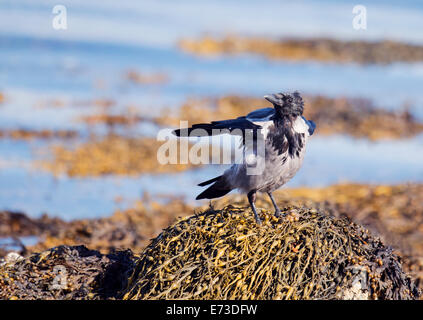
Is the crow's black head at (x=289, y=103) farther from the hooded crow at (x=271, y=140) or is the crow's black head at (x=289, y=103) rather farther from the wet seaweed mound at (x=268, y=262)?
the wet seaweed mound at (x=268, y=262)

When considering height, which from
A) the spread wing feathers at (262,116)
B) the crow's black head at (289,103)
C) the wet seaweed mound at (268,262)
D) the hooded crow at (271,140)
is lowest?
the wet seaweed mound at (268,262)

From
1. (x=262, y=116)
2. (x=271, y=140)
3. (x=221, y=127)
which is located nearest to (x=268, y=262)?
(x=271, y=140)

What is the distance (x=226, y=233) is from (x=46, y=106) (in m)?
9.76

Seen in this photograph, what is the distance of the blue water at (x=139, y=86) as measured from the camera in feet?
31.9

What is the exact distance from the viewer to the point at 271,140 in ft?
17.3

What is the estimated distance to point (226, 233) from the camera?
4641mm

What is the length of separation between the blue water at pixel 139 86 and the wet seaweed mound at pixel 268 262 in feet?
13.6

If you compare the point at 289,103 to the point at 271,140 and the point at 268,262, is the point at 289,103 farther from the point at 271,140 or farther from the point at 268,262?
the point at 268,262

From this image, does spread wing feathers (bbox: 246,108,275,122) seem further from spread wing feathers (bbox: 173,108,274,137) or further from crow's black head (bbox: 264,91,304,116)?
crow's black head (bbox: 264,91,304,116)

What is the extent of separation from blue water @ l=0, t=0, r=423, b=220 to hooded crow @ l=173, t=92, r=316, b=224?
365 cm

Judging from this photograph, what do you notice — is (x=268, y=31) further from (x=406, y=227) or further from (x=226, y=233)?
(x=226, y=233)

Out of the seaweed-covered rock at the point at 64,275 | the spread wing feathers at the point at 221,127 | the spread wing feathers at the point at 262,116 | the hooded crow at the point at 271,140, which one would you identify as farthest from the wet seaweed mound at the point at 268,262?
the spread wing feathers at the point at 262,116

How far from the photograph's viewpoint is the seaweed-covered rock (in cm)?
491

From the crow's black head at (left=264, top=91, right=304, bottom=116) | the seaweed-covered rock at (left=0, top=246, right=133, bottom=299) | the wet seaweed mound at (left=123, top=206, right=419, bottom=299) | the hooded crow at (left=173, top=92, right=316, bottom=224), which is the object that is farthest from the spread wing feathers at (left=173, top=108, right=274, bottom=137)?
the seaweed-covered rock at (left=0, top=246, right=133, bottom=299)
